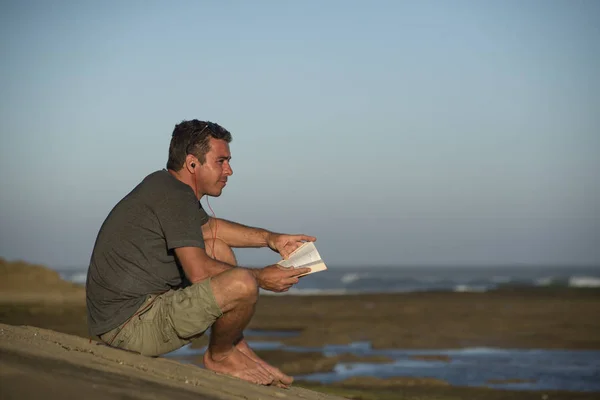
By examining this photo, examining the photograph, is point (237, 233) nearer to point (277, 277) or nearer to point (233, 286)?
point (277, 277)

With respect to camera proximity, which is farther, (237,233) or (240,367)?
(237,233)

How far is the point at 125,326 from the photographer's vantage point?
5.02 meters

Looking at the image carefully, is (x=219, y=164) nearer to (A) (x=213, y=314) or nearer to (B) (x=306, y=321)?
Answer: (A) (x=213, y=314)

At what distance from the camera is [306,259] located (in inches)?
210

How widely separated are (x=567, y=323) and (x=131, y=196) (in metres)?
16.0

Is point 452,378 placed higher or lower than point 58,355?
lower

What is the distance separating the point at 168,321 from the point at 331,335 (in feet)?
42.4

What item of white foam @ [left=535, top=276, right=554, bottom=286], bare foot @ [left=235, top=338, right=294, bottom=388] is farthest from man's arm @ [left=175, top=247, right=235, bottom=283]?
white foam @ [left=535, top=276, right=554, bottom=286]

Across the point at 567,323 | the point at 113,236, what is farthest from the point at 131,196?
the point at 567,323

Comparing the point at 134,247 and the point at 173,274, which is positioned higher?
the point at 134,247

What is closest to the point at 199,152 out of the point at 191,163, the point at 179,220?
the point at 191,163

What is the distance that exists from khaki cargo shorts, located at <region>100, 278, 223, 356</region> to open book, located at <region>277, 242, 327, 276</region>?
0.65 meters

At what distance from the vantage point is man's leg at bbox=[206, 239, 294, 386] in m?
4.82

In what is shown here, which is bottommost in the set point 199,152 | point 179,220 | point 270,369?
point 270,369
